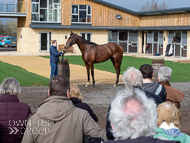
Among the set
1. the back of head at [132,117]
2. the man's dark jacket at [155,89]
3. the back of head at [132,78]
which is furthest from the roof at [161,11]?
the back of head at [132,117]

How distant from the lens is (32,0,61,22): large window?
38.2m

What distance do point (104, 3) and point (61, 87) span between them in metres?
37.2

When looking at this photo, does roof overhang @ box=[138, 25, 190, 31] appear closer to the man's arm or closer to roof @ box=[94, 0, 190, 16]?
roof @ box=[94, 0, 190, 16]

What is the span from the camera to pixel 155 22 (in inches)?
1454

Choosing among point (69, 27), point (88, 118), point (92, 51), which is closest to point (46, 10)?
point (69, 27)

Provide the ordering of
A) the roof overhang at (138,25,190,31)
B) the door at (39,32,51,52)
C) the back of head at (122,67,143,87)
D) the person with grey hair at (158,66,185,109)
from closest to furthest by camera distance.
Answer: the back of head at (122,67,143,87) → the person with grey hair at (158,66,185,109) → the roof overhang at (138,25,190,31) → the door at (39,32,51,52)

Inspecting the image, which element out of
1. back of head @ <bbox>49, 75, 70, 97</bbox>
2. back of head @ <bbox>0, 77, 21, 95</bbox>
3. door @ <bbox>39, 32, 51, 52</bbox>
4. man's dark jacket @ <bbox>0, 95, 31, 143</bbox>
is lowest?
man's dark jacket @ <bbox>0, 95, 31, 143</bbox>

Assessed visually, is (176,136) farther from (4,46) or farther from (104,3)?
(4,46)

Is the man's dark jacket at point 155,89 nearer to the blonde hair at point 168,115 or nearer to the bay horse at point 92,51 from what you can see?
the blonde hair at point 168,115

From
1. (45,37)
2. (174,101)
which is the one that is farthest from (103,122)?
(45,37)

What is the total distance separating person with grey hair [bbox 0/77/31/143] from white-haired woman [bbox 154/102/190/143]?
1898 mm

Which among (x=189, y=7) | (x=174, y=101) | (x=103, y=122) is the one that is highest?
(x=189, y=7)

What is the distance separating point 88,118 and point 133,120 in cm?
107

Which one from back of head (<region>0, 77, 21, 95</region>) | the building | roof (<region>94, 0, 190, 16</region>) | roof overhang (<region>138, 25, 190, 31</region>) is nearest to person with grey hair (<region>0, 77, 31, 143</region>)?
back of head (<region>0, 77, 21, 95</region>)
